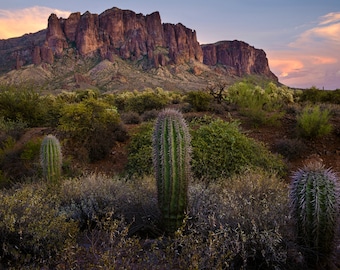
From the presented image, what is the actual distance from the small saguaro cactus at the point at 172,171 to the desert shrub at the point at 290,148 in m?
6.99

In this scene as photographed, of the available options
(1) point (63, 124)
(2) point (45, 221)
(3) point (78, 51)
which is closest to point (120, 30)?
(3) point (78, 51)

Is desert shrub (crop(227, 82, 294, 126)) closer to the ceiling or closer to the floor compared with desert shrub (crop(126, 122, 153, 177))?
closer to the ceiling

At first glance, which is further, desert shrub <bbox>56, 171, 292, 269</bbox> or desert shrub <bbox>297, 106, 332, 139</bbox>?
desert shrub <bbox>297, 106, 332, 139</bbox>

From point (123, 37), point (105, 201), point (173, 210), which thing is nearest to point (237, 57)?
point (123, 37)

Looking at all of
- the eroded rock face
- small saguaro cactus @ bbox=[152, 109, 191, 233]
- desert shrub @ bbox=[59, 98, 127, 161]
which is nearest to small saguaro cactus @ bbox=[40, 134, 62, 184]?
small saguaro cactus @ bbox=[152, 109, 191, 233]

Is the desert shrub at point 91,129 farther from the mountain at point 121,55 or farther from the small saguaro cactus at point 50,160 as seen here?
the mountain at point 121,55

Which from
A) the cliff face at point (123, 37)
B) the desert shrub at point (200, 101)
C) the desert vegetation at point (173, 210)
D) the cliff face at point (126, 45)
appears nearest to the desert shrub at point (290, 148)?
the desert vegetation at point (173, 210)

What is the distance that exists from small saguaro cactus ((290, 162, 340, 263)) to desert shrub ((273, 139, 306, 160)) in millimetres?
7218

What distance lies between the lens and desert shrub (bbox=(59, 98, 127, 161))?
1120 centimetres

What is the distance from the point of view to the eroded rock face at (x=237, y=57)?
143125 mm

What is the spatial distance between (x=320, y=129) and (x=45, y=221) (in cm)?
1059

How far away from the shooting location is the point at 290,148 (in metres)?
11.1

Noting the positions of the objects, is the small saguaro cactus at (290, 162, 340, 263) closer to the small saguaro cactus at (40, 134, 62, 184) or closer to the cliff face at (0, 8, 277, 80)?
the small saguaro cactus at (40, 134, 62, 184)

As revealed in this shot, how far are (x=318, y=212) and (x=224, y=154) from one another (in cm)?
521
